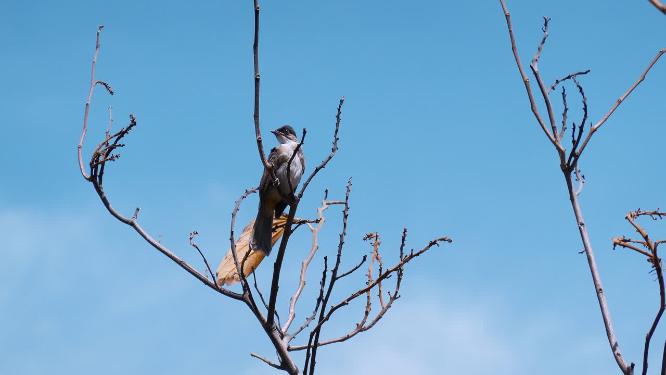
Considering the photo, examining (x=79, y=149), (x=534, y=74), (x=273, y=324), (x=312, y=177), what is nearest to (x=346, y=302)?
(x=273, y=324)

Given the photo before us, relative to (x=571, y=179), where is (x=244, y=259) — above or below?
above

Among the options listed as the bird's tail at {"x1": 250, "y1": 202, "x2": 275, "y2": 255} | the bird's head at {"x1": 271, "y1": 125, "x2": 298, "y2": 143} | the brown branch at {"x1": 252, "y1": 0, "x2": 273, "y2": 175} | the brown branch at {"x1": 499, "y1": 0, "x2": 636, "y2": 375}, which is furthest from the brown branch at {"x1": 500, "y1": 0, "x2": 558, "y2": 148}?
the bird's head at {"x1": 271, "y1": 125, "x2": 298, "y2": 143}

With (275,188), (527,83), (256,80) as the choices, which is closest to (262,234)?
(275,188)

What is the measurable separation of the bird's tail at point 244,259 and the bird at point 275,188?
0.05 m

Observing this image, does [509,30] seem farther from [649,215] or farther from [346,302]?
[346,302]

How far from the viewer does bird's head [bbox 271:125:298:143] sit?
824 centimetres

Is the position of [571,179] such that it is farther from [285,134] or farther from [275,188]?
[285,134]

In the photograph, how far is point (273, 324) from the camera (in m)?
3.72

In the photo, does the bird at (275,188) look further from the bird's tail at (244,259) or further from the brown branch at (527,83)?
the brown branch at (527,83)

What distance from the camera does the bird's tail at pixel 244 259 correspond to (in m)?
4.40

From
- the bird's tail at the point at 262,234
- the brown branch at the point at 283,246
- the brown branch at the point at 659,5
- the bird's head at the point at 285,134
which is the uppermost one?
the bird's head at the point at 285,134

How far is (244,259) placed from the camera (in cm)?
389

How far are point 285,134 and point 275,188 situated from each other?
251 centimetres

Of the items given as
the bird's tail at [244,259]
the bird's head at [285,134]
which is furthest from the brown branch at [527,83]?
the bird's head at [285,134]
